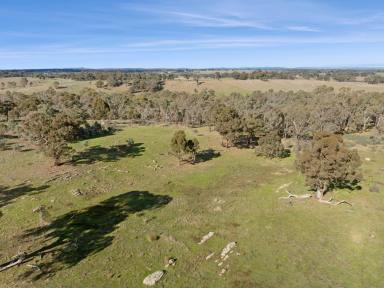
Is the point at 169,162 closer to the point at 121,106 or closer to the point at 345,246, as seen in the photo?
the point at 345,246

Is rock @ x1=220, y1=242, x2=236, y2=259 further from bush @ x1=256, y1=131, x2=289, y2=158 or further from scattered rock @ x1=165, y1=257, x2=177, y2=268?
bush @ x1=256, y1=131, x2=289, y2=158

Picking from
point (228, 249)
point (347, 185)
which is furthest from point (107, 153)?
point (347, 185)

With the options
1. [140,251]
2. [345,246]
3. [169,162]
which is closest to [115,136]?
[169,162]

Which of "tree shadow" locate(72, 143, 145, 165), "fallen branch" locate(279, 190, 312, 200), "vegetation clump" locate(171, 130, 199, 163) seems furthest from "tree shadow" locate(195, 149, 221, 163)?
"fallen branch" locate(279, 190, 312, 200)

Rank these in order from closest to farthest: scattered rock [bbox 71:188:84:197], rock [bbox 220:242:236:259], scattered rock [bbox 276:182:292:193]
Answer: rock [bbox 220:242:236:259], scattered rock [bbox 71:188:84:197], scattered rock [bbox 276:182:292:193]

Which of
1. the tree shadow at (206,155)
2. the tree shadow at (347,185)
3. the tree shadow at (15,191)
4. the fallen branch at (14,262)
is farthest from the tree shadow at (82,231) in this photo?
the tree shadow at (347,185)
